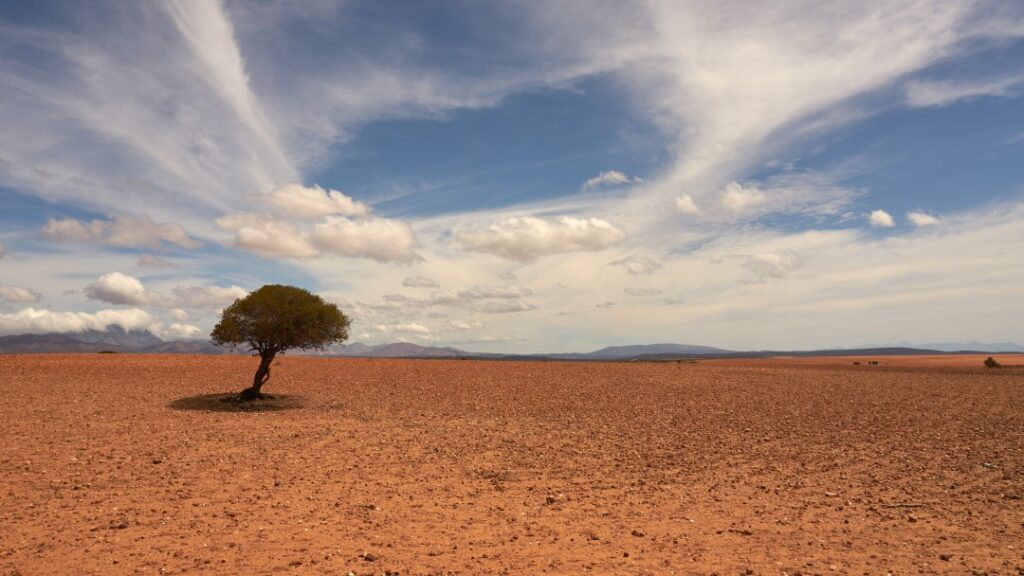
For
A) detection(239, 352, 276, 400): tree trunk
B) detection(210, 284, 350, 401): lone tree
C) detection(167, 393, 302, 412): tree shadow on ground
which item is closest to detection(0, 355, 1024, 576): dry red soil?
detection(167, 393, 302, 412): tree shadow on ground

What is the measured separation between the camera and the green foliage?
28.2m

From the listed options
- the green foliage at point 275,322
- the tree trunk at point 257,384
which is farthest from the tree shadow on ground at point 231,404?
the green foliage at point 275,322

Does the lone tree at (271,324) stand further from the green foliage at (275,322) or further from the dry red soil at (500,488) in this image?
the dry red soil at (500,488)

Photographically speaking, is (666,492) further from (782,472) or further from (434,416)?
(434,416)

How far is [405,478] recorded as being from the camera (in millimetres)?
14023

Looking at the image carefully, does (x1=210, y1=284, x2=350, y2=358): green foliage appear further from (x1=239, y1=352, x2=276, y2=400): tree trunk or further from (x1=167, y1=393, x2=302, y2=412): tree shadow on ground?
(x1=167, y1=393, x2=302, y2=412): tree shadow on ground

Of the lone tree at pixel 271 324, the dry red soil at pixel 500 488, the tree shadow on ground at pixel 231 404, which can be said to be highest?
the lone tree at pixel 271 324

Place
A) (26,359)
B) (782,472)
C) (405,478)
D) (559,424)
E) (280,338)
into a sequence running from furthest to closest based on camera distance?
1. (26,359)
2. (280,338)
3. (559,424)
4. (782,472)
5. (405,478)

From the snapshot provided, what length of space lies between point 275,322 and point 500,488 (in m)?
18.9

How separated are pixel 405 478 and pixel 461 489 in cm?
166

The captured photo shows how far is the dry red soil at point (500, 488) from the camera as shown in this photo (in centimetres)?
902

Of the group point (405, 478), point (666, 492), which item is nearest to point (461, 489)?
point (405, 478)

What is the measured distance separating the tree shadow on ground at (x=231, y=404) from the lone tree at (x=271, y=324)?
0.67 m

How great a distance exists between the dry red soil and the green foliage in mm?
3176
